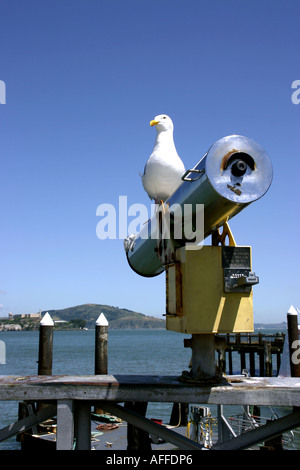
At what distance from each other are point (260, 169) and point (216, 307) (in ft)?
5.60

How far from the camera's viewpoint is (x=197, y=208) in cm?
531

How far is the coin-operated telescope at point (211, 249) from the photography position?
187 inches

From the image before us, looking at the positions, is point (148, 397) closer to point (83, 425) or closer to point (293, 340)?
point (83, 425)

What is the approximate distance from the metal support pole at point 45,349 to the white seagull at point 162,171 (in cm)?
1164

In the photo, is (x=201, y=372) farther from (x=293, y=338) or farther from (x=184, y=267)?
(x=293, y=338)

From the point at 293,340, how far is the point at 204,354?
14544 millimetres

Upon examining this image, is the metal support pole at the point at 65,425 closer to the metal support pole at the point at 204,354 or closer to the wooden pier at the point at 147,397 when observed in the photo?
the wooden pier at the point at 147,397

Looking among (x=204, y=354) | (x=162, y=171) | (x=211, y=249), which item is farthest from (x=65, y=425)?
(x=162, y=171)

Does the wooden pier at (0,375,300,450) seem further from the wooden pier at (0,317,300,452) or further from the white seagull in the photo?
the white seagull

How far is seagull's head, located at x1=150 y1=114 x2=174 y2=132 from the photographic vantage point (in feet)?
25.1

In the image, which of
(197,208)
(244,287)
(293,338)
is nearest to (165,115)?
(197,208)

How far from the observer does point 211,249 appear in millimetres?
5504

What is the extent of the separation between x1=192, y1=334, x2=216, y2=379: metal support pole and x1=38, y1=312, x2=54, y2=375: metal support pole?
1217 centimetres

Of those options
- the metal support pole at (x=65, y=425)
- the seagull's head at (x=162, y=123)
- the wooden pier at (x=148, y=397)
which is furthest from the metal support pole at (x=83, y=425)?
the seagull's head at (x=162, y=123)
